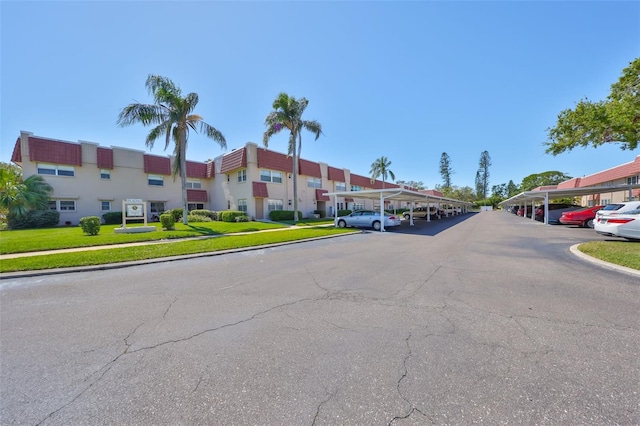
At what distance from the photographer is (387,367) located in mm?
2562

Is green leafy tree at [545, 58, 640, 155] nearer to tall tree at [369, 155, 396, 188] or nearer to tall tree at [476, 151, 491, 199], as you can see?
tall tree at [369, 155, 396, 188]

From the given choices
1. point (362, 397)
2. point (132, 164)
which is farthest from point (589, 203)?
point (132, 164)

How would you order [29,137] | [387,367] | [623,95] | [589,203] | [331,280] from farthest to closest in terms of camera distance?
[589,203], [29,137], [623,95], [331,280], [387,367]

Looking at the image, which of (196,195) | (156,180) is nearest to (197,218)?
(196,195)

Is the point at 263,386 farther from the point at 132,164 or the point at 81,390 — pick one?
the point at 132,164

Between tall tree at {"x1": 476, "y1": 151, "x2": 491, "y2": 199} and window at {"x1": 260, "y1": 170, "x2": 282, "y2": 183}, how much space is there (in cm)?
8905

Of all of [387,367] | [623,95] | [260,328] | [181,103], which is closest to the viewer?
[387,367]

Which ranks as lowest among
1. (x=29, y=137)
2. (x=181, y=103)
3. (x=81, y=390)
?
(x=81, y=390)

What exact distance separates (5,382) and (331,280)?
4655 mm

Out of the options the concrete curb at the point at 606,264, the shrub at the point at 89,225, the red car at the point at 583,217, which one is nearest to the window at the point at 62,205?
the shrub at the point at 89,225

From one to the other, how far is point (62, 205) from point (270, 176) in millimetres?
18345

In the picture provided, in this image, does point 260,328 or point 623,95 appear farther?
point 623,95

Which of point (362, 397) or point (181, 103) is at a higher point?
point (181, 103)

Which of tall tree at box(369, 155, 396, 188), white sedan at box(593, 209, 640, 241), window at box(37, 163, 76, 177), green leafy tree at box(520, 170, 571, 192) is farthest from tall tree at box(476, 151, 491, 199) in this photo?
window at box(37, 163, 76, 177)
